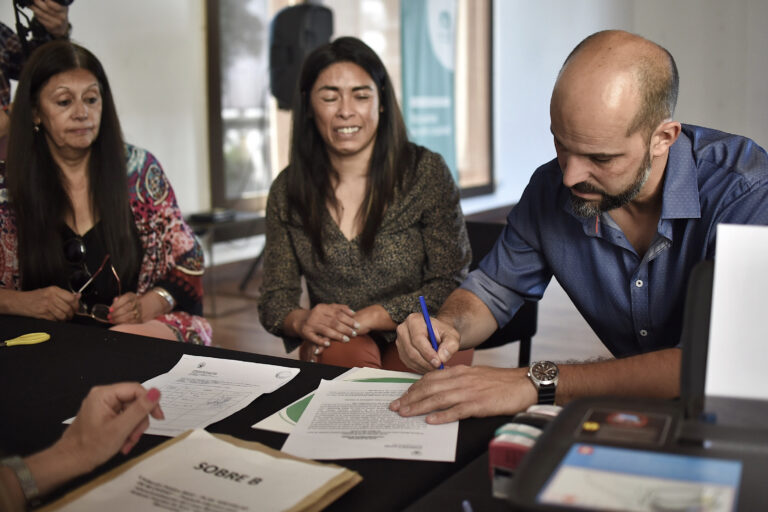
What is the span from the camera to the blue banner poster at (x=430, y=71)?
A: 6.52 meters

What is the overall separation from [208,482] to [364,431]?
0.26 m

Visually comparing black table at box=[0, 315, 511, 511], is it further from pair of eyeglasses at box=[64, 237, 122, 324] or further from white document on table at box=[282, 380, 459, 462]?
pair of eyeglasses at box=[64, 237, 122, 324]

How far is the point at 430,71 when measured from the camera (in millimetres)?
6801

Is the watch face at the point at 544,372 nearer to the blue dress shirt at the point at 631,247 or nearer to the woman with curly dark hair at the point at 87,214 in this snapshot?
the blue dress shirt at the point at 631,247

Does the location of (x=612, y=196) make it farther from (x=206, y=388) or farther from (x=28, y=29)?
(x=28, y=29)

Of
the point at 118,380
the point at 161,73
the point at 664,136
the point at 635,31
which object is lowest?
the point at 118,380

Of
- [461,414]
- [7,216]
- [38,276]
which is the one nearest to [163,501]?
[461,414]

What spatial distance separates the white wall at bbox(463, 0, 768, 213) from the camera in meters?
5.51

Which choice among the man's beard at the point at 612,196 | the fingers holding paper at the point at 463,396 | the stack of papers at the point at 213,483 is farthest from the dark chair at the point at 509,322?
the stack of papers at the point at 213,483

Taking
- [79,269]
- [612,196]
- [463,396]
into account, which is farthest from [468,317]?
[79,269]

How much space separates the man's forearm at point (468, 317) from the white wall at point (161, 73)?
3278 millimetres

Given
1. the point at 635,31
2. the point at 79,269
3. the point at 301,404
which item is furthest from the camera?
the point at 635,31

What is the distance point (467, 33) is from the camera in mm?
7398

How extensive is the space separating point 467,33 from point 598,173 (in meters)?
6.26
